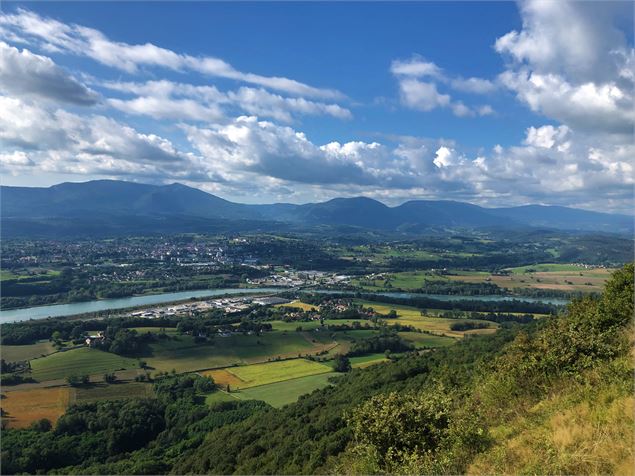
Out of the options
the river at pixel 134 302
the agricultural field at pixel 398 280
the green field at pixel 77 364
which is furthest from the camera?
the agricultural field at pixel 398 280

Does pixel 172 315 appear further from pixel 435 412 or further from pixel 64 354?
pixel 435 412

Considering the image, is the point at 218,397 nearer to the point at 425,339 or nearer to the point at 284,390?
the point at 284,390

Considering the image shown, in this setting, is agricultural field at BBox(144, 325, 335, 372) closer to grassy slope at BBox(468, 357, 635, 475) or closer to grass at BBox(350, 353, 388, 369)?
grass at BBox(350, 353, 388, 369)

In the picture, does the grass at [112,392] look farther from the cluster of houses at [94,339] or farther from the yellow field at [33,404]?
the cluster of houses at [94,339]

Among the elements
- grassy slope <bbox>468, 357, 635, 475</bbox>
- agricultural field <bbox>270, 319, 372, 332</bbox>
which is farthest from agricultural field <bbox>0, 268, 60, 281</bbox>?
grassy slope <bbox>468, 357, 635, 475</bbox>

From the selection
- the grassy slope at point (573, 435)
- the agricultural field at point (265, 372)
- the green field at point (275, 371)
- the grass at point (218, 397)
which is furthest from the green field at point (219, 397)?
the grassy slope at point (573, 435)

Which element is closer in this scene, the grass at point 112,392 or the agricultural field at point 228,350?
the grass at point 112,392

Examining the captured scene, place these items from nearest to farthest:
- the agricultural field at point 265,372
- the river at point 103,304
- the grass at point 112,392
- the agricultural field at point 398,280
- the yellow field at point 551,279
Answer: the grass at point 112,392, the agricultural field at point 265,372, the river at point 103,304, the yellow field at point 551,279, the agricultural field at point 398,280
